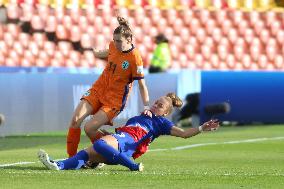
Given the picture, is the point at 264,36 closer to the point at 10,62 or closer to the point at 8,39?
the point at 8,39

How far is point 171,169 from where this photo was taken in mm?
10648

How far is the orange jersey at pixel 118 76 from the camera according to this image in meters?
11.2

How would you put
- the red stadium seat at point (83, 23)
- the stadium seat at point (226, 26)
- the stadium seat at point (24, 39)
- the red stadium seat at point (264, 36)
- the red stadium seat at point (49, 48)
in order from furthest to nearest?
the red stadium seat at point (264, 36) → the stadium seat at point (226, 26) → the red stadium seat at point (83, 23) → the red stadium seat at point (49, 48) → the stadium seat at point (24, 39)

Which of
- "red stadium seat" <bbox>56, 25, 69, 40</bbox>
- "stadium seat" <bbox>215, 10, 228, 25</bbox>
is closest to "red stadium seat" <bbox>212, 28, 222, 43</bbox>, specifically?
"stadium seat" <bbox>215, 10, 228, 25</bbox>

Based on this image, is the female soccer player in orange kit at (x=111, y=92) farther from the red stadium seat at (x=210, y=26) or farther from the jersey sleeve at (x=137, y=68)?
the red stadium seat at (x=210, y=26)

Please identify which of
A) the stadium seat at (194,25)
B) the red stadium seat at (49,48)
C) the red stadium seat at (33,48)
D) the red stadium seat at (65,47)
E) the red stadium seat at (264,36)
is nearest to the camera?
the red stadium seat at (33,48)

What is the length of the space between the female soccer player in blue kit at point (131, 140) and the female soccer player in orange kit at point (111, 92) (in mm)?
500

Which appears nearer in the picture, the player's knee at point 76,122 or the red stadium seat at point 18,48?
the player's knee at point 76,122

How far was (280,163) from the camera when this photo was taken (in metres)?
11.9

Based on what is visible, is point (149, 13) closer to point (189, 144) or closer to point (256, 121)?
point (256, 121)

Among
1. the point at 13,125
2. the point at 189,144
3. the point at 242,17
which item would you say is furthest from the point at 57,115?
the point at 242,17

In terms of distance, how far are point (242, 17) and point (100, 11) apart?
475cm

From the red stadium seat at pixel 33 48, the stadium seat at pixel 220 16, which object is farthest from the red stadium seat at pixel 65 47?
the stadium seat at pixel 220 16

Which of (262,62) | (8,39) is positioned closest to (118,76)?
(8,39)
